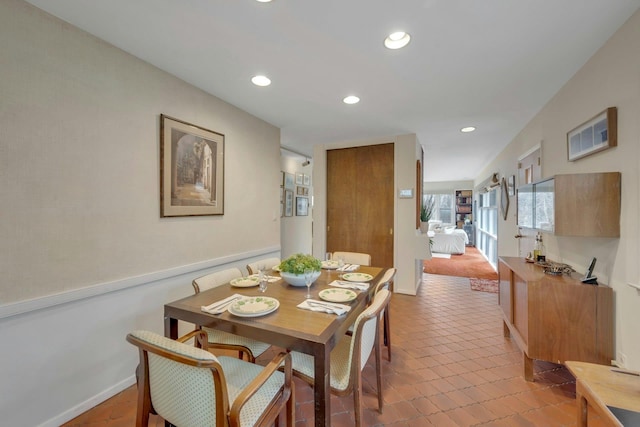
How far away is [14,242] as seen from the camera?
1357 mm

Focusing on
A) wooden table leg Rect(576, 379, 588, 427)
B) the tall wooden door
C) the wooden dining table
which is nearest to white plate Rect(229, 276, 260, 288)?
the wooden dining table

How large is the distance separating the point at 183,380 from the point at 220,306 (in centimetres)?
52

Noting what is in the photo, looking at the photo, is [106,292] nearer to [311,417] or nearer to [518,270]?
[311,417]

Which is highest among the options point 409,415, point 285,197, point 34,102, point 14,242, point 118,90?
point 118,90

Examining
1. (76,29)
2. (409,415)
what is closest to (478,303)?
(409,415)

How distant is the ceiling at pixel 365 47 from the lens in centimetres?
145

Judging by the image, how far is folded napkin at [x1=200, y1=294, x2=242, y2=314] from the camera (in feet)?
A: 4.59

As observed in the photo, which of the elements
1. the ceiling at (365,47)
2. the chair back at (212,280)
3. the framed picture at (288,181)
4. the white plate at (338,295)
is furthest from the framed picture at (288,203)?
the white plate at (338,295)

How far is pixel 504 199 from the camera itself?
441cm

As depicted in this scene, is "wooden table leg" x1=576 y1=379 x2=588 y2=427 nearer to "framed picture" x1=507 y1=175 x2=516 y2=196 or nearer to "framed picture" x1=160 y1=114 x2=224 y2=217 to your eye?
"framed picture" x1=160 y1=114 x2=224 y2=217

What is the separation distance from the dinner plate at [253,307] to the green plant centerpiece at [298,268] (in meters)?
0.31

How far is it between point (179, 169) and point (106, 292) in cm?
104

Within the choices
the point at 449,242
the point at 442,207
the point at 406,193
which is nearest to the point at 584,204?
A: the point at 406,193

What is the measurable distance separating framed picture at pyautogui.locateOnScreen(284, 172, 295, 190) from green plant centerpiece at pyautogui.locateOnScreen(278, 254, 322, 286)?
3.13m
